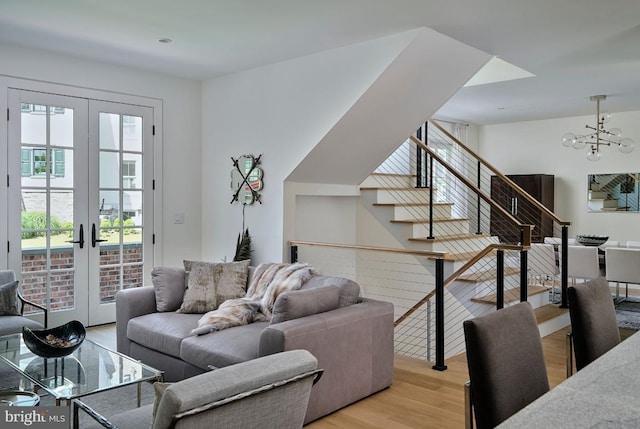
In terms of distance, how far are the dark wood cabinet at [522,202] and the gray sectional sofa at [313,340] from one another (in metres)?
5.67

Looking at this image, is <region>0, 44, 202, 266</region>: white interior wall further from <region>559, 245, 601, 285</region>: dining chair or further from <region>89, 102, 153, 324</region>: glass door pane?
<region>559, 245, 601, 285</region>: dining chair

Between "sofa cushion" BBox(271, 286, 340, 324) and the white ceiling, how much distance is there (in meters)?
1.93

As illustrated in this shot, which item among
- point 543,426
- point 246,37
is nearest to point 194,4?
point 246,37

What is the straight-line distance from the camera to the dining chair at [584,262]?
21.5 feet

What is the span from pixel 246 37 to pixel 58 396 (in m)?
3.04

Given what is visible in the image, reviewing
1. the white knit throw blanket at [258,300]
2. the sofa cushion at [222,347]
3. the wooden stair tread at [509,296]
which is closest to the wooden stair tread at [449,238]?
the wooden stair tread at [509,296]

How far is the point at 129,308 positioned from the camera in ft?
13.7

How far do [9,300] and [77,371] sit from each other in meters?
1.62

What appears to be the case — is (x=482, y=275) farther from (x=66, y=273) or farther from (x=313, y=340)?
(x=66, y=273)

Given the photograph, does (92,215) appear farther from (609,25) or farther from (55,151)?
(609,25)

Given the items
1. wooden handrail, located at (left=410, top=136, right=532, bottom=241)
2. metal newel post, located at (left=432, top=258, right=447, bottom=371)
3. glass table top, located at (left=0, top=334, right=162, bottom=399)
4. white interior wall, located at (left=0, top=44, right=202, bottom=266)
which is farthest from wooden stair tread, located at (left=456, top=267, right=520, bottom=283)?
glass table top, located at (left=0, top=334, right=162, bottom=399)

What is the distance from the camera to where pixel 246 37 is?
4.43 meters

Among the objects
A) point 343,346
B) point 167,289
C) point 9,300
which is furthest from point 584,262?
point 9,300

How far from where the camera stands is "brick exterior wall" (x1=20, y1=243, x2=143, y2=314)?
5.00m
